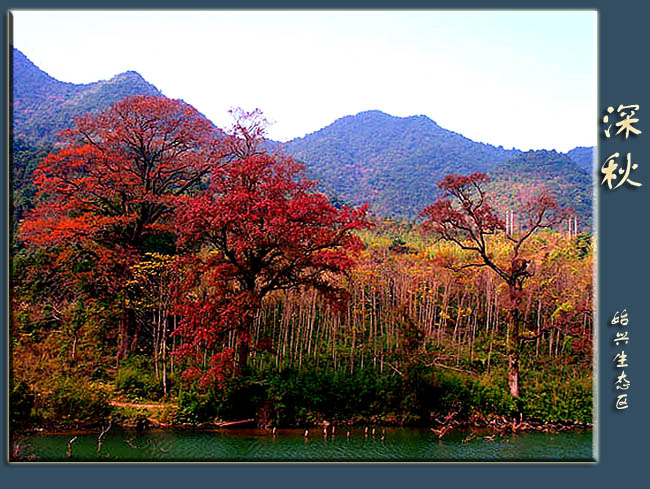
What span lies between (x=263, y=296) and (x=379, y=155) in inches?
126

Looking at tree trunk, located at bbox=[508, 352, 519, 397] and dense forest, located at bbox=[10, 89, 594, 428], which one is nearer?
dense forest, located at bbox=[10, 89, 594, 428]

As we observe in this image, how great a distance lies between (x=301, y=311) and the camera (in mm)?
9211

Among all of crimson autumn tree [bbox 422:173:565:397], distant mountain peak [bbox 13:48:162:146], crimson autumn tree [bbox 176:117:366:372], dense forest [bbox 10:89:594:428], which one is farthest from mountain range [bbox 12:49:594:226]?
crimson autumn tree [bbox 176:117:366:372]

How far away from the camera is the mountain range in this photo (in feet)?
27.6

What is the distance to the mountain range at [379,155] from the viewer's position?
840cm

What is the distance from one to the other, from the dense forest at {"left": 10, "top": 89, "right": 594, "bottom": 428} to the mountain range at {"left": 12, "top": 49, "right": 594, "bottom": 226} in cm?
23

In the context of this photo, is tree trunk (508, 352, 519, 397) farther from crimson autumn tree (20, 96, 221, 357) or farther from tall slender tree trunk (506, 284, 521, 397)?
crimson autumn tree (20, 96, 221, 357)

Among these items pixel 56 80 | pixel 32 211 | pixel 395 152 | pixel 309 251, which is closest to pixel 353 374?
pixel 309 251

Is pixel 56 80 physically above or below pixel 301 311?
above

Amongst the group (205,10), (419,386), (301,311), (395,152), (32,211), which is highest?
(205,10)

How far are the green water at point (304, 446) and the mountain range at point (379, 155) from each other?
3.03 metres

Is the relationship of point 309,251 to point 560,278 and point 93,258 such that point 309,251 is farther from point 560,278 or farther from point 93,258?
point 560,278

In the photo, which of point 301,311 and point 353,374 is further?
point 301,311

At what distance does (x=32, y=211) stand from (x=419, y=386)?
5.50 m
